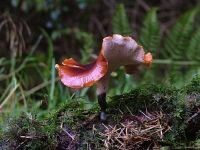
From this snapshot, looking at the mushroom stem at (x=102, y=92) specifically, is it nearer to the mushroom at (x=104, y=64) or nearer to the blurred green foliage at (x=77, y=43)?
the mushroom at (x=104, y=64)

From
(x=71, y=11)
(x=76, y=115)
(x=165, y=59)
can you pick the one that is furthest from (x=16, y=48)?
(x=76, y=115)

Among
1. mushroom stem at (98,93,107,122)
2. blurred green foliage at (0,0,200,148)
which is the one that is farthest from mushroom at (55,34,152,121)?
blurred green foliage at (0,0,200,148)

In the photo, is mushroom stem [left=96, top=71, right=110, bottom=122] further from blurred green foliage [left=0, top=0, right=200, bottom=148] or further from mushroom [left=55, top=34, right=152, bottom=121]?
blurred green foliage [left=0, top=0, right=200, bottom=148]

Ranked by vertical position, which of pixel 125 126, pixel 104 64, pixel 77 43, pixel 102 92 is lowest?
pixel 125 126

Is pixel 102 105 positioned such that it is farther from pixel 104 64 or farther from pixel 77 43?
pixel 77 43

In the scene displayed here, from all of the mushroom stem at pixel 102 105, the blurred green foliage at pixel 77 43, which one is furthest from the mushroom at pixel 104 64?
the blurred green foliage at pixel 77 43

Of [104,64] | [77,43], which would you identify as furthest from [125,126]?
[77,43]
